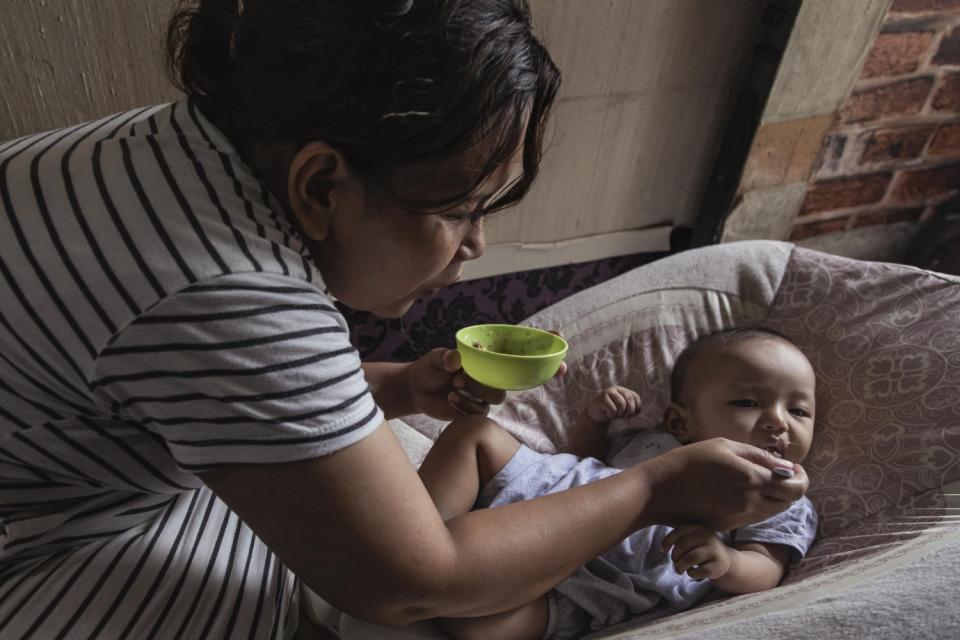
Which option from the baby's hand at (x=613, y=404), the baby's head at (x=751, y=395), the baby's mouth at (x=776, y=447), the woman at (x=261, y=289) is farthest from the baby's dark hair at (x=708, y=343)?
the woman at (x=261, y=289)

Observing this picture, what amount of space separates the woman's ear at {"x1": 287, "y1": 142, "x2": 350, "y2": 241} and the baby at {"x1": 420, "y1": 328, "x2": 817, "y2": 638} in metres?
0.59

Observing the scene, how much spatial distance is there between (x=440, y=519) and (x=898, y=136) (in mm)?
2107

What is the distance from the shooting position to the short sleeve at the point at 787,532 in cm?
128

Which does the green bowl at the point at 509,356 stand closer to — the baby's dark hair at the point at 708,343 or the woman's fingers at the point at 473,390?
the woman's fingers at the point at 473,390

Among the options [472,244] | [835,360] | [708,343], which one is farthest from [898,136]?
[472,244]

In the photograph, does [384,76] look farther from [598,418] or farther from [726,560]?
[598,418]

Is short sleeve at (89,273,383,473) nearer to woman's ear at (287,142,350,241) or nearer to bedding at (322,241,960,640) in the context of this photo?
woman's ear at (287,142,350,241)

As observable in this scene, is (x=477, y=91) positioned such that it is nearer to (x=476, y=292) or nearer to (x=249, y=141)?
(x=249, y=141)

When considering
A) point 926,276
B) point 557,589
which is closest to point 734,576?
point 557,589

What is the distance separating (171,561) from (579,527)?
1.74 ft

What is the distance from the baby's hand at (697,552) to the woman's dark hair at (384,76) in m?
0.62

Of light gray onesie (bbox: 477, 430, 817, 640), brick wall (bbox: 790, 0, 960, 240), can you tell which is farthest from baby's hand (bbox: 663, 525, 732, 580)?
brick wall (bbox: 790, 0, 960, 240)

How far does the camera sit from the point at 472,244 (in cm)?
91

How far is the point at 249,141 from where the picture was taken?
30.9 inches
